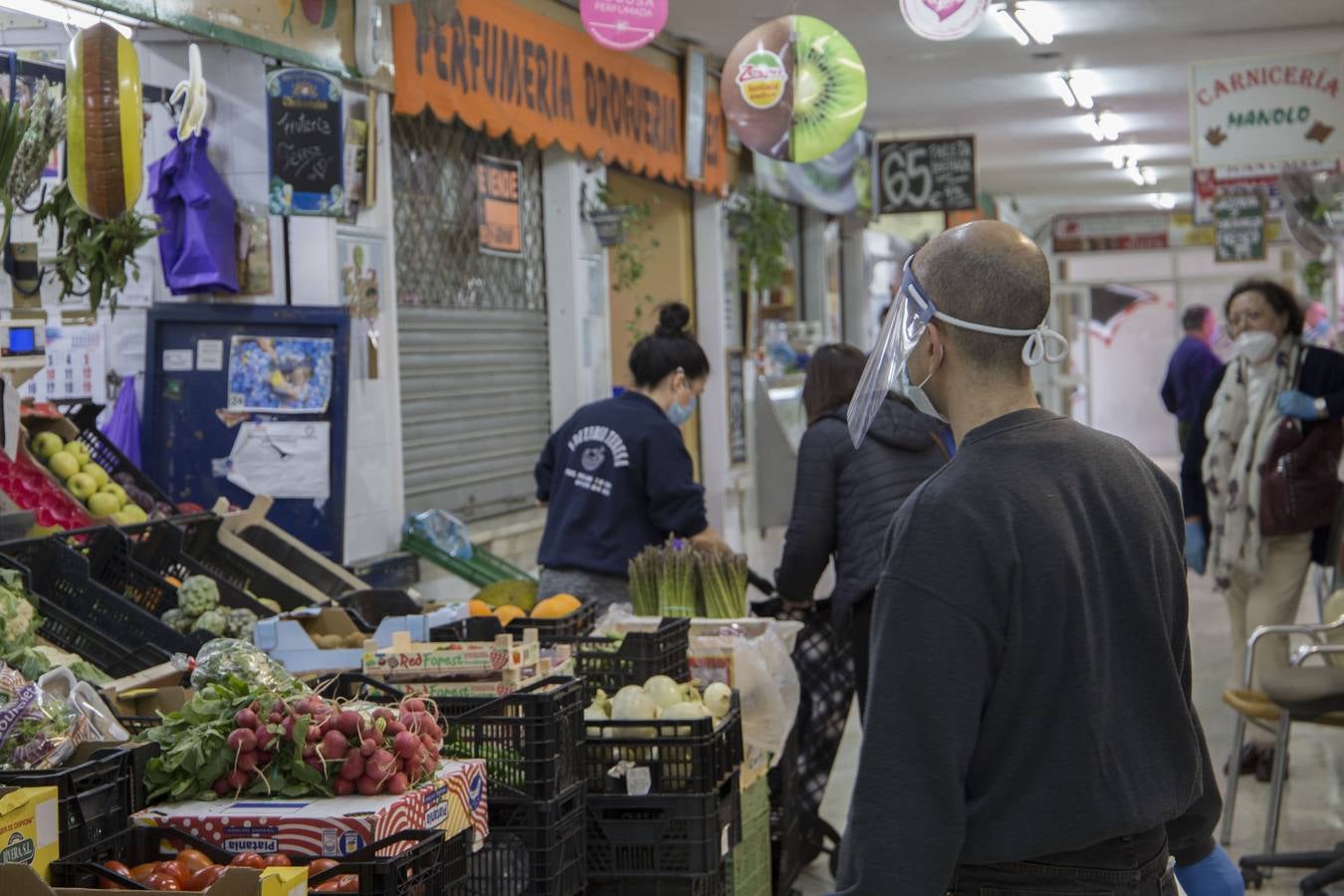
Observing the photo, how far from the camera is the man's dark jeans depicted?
209 centimetres

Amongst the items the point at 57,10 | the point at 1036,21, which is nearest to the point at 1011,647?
the point at 57,10

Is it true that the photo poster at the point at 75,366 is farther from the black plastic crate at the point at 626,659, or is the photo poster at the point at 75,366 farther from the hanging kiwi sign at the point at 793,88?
the black plastic crate at the point at 626,659

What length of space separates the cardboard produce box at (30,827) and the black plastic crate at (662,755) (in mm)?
1394

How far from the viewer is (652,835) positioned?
3.66m

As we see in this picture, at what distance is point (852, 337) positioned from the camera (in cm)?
1616

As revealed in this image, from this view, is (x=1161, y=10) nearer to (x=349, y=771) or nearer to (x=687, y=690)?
(x=687, y=690)

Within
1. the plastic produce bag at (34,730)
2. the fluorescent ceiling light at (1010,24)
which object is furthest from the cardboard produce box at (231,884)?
the fluorescent ceiling light at (1010,24)

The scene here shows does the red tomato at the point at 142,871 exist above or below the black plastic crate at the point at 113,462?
below

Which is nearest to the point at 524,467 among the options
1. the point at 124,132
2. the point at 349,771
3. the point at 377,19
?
the point at 377,19

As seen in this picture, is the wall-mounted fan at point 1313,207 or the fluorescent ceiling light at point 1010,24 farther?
the wall-mounted fan at point 1313,207

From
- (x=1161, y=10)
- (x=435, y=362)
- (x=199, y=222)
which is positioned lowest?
(x=435, y=362)

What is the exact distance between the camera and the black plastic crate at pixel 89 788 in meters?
2.48

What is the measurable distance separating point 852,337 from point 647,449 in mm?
11216

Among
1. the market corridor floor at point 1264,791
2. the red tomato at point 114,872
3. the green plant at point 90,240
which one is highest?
the green plant at point 90,240
